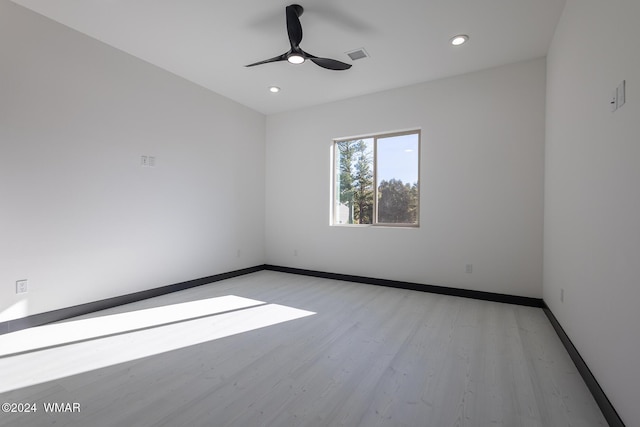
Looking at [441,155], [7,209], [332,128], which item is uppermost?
[332,128]

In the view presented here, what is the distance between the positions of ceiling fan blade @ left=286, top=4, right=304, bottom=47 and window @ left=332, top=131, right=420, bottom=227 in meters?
2.30

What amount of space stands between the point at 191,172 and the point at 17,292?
2.21 meters

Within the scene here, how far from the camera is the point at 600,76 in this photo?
1785 millimetres

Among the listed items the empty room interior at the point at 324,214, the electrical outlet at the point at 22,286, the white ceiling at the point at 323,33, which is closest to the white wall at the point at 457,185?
the empty room interior at the point at 324,214

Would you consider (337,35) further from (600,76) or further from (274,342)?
(274,342)

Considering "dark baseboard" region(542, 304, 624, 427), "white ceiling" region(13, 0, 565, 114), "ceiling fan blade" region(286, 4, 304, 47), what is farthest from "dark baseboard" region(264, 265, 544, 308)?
"ceiling fan blade" region(286, 4, 304, 47)

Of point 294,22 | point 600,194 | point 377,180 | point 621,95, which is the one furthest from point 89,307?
point 621,95

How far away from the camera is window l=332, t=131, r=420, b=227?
4284 millimetres

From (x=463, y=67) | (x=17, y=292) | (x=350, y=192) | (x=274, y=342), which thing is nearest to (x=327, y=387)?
(x=274, y=342)

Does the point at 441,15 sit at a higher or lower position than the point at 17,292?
higher

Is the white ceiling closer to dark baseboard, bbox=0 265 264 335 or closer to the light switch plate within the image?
the light switch plate

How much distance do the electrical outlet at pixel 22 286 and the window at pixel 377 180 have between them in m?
3.76

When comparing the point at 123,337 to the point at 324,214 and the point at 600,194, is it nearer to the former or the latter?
the point at 324,214

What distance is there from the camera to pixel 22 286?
105 inches
